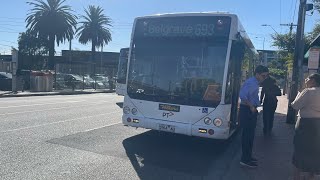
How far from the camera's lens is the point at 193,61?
856cm

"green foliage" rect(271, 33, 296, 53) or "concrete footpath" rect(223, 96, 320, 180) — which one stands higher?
"green foliage" rect(271, 33, 296, 53)

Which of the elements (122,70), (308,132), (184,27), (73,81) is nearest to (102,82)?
(73,81)

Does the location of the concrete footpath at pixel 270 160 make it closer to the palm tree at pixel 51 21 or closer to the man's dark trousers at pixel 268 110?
the man's dark trousers at pixel 268 110

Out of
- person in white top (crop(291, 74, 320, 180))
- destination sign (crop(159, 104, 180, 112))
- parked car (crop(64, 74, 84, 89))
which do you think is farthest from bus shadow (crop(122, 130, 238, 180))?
parked car (crop(64, 74, 84, 89))

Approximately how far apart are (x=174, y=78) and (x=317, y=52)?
204 inches

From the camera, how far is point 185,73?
339 inches

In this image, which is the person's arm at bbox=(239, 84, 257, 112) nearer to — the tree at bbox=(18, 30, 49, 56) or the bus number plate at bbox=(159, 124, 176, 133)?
the bus number plate at bbox=(159, 124, 176, 133)

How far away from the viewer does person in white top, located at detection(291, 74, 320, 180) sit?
600 cm

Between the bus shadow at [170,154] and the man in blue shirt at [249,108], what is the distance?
791 millimetres

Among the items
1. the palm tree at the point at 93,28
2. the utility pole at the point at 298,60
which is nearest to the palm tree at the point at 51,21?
the palm tree at the point at 93,28

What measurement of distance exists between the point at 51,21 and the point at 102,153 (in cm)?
4748

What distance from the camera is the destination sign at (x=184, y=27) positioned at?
28.0 ft

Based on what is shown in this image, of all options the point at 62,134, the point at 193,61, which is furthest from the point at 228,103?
the point at 62,134

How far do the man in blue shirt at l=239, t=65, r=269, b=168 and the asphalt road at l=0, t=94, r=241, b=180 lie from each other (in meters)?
0.48
